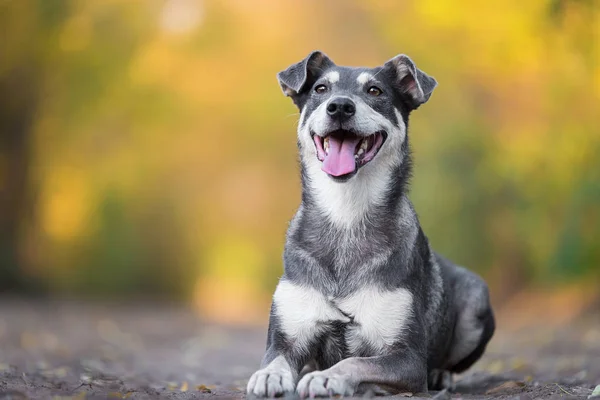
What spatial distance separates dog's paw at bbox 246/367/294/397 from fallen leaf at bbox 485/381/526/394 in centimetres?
210

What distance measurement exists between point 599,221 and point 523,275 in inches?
155

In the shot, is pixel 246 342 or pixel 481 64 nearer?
pixel 246 342

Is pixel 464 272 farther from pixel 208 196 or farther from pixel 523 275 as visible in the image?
pixel 208 196

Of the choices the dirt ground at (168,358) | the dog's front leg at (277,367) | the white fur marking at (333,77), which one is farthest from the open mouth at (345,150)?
the dirt ground at (168,358)

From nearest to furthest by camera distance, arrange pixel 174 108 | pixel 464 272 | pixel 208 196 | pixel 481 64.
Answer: pixel 464 272 → pixel 481 64 → pixel 174 108 → pixel 208 196

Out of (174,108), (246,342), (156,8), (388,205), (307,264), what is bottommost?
(246,342)

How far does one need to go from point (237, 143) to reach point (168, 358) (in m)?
14.6

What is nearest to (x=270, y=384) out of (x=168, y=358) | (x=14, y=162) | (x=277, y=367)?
(x=277, y=367)

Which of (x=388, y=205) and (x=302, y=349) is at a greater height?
(x=388, y=205)

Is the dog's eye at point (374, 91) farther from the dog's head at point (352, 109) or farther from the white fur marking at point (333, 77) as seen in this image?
the white fur marking at point (333, 77)

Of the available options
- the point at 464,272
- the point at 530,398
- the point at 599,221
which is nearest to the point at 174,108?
the point at 599,221

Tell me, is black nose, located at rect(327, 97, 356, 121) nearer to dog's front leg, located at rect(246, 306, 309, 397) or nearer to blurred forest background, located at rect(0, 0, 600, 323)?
dog's front leg, located at rect(246, 306, 309, 397)

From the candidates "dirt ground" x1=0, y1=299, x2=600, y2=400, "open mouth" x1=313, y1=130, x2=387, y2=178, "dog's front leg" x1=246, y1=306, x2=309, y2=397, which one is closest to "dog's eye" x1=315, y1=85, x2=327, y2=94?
"open mouth" x1=313, y1=130, x2=387, y2=178

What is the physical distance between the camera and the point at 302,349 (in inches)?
238
